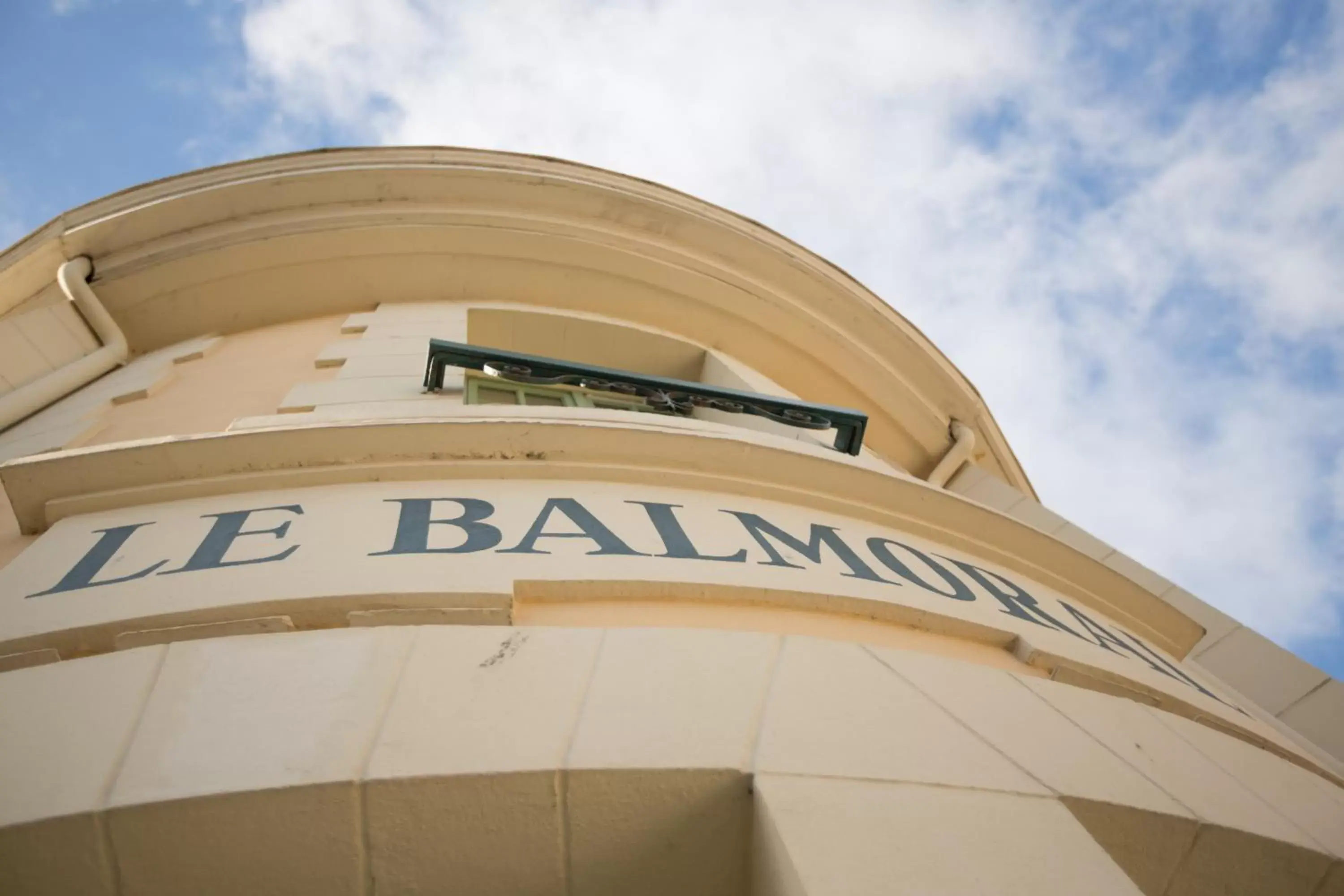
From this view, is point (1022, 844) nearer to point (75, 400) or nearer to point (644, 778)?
point (644, 778)

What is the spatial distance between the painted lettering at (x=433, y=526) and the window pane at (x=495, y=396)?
10.2 ft

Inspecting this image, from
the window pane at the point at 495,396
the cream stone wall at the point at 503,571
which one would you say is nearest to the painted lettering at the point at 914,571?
the cream stone wall at the point at 503,571

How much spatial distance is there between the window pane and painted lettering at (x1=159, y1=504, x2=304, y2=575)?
3.24m

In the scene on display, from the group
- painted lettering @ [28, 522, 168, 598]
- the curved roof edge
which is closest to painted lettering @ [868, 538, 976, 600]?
painted lettering @ [28, 522, 168, 598]

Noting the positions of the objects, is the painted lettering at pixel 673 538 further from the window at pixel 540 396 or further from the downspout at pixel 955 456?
the downspout at pixel 955 456

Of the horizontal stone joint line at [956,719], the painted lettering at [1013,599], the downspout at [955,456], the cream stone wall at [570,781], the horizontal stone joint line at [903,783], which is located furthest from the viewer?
the downspout at [955,456]

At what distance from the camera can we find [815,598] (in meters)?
4.27

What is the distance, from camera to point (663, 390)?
7.66 meters

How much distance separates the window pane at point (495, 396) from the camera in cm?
761

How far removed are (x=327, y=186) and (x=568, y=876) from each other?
8.25 metres

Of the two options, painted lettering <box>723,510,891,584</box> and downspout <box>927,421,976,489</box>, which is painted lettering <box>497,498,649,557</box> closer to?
painted lettering <box>723,510,891,584</box>

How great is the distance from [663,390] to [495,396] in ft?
4.03

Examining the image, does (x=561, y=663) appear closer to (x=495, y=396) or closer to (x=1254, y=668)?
(x=495, y=396)

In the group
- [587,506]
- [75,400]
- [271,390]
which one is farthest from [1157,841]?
[75,400]
